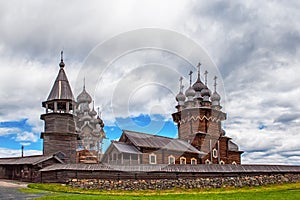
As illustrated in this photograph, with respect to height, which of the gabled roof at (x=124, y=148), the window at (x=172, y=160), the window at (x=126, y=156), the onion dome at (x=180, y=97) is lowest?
the window at (x=172, y=160)

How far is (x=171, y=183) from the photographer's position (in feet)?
85.3

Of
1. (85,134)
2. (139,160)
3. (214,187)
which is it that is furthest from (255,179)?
(85,134)

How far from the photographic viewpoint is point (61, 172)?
26.6 meters

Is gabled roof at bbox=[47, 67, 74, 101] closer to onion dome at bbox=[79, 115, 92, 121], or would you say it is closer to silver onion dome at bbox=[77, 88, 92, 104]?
onion dome at bbox=[79, 115, 92, 121]

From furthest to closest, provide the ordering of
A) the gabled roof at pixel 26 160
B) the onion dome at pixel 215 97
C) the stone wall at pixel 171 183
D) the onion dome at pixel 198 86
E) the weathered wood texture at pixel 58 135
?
the onion dome at pixel 215 97 < the onion dome at pixel 198 86 < the weathered wood texture at pixel 58 135 < the gabled roof at pixel 26 160 < the stone wall at pixel 171 183

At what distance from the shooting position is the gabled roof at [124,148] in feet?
114

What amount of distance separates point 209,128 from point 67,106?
19.4 m

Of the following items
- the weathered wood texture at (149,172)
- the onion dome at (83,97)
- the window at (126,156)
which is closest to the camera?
the weathered wood texture at (149,172)

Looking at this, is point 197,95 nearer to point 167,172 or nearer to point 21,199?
A: point 167,172

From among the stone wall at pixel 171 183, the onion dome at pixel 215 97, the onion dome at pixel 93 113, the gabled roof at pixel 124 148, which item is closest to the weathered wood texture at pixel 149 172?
the stone wall at pixel 171 183

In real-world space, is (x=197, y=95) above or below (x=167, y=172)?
above

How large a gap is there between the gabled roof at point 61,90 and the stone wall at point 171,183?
12898 mm

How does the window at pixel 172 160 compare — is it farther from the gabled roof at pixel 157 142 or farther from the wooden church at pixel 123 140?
the gabled roof at pixel 157 142

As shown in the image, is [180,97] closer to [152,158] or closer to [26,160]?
[152,158]
